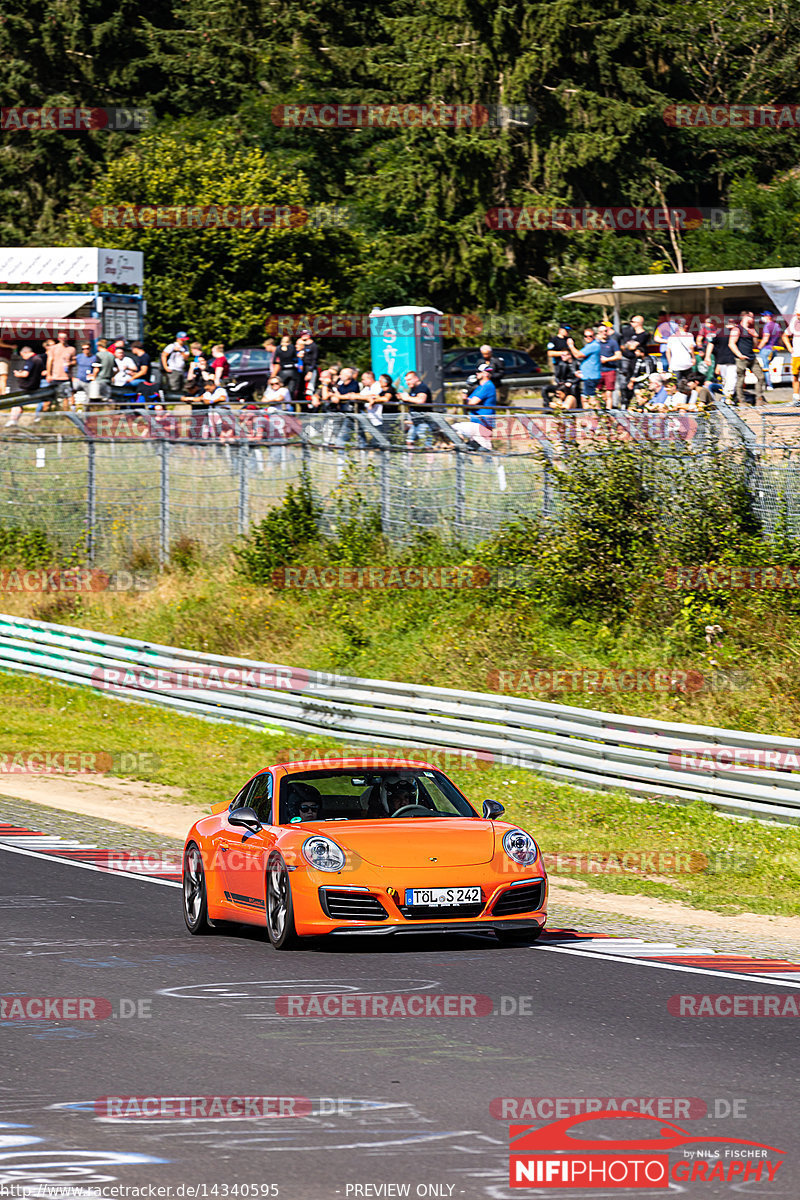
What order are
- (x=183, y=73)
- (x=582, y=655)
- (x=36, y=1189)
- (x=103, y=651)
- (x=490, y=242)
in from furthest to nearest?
1. (x=183, y=73)
2. (x=490, y=242)
3. (x=103, y=651)
4. (x=582, y=655)
5. (x=36, y=1189)

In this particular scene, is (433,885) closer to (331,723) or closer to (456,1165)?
(456,1165)

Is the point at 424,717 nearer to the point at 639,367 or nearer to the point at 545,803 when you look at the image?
the point at 545,803

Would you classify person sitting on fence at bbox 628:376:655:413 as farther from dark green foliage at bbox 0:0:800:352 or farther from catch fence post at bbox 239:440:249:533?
dark green foliage at bbox 0:0:800:352

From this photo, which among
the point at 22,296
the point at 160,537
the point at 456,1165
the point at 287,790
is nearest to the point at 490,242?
the point at 22,296

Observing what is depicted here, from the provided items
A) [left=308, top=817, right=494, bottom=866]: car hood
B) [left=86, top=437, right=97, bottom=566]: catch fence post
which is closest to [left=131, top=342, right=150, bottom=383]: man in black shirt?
[left=86, top=437, right=97, bottom=566]: catch fence post

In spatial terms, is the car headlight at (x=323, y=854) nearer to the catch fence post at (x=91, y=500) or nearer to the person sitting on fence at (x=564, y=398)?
the person sitting on fence at (x=564, y=398)

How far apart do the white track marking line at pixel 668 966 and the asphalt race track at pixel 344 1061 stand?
0.05m

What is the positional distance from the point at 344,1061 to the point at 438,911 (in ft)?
8.31

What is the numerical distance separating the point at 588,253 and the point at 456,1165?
1879 inches

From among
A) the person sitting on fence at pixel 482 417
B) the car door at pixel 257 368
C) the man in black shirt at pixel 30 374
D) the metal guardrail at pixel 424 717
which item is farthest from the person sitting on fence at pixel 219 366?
the car door at pixel 257 368

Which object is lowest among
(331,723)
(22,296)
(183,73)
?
(331,723)

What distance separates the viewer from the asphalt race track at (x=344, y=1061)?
6.04 meters

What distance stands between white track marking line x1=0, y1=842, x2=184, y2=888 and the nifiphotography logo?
335 inches

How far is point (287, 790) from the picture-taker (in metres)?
11.4
